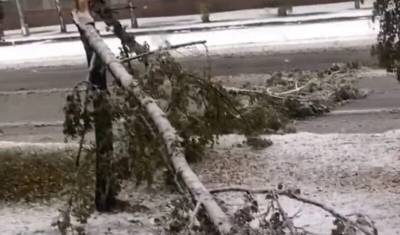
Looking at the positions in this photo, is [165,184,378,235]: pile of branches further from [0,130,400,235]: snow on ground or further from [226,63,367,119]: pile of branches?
[226,63,367,119]: pile of branches

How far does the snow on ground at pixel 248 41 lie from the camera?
19797 millimetres

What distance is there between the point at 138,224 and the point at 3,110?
8.06m

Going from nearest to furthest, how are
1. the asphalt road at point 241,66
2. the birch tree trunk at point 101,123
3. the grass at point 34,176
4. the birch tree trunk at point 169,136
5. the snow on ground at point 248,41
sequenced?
the birch tree trunk at point 169,136 < the birch tree trunk at point 101,123 < the grass at point 34,176 < the asphalt road at point 241,66 < the snow on ground at point 248,41

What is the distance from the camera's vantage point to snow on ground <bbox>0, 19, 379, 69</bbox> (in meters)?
19.8

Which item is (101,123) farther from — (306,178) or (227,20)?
(227,20)

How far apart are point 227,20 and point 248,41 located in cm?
645

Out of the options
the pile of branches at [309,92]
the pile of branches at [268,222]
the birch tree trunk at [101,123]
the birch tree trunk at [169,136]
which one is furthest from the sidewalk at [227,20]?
the pile of branches at [268,222]

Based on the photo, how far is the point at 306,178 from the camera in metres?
7.66

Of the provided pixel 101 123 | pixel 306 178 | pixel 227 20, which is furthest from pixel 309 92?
pixel 227 20

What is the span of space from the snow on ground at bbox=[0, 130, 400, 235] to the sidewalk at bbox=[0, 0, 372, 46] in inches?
592

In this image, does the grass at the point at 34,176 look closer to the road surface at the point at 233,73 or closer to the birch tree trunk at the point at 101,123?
the birch tree trunk at the point at 101,123

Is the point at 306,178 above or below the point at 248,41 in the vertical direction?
above

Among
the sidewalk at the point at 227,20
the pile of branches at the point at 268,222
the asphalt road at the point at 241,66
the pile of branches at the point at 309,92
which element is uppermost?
the pile of branches at the point at 268,222

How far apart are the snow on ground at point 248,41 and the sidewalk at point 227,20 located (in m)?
0.81
